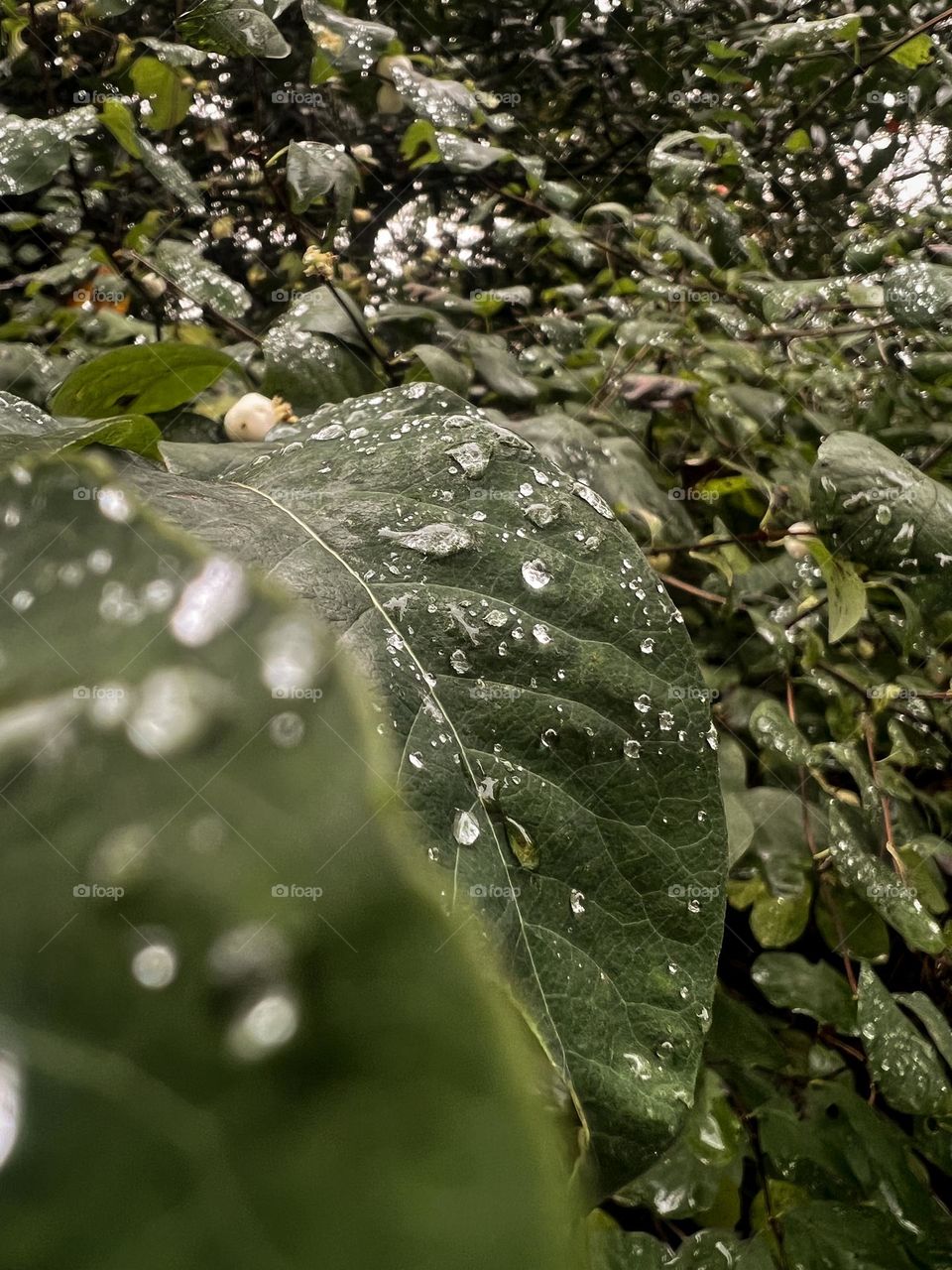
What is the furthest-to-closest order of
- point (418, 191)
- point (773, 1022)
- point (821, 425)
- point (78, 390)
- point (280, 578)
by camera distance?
point (418, 191)
point (821, 425)
point (773, 1022)
point (78, 390)
point (280, 578)

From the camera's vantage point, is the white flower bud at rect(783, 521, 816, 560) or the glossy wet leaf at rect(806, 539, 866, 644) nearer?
the glossy wet leaf at rect(806, 539, 866, 644)

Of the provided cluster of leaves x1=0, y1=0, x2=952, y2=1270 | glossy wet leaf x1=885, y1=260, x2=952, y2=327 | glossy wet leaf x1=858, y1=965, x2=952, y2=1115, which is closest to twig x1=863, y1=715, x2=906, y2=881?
cluster of leaves x1=0, y1=0, x2=952, y2=1270

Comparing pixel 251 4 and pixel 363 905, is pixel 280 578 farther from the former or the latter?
pixel 251 4

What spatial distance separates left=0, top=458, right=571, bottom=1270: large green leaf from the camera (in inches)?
4.3

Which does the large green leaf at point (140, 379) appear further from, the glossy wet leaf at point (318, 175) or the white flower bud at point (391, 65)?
the white flower bud at point (391, 65)

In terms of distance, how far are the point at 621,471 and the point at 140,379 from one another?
0.36 metres

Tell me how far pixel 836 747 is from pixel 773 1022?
0.24 meters

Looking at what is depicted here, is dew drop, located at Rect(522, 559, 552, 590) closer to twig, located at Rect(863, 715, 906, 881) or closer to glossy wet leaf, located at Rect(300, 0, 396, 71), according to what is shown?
twig, located at Rect(863, 715, 906, 881)

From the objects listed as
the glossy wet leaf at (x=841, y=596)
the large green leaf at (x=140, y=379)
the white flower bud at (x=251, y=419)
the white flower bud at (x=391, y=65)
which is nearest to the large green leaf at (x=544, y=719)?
the large green leaf at (x=140, y=379)

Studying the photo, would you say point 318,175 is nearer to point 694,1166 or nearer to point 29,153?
point 29,153

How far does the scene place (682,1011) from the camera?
26cm

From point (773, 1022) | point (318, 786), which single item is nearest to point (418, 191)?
point (773, 1022)

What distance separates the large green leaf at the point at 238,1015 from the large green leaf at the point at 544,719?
54 mm

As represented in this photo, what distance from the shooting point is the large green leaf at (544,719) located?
0.78ft
